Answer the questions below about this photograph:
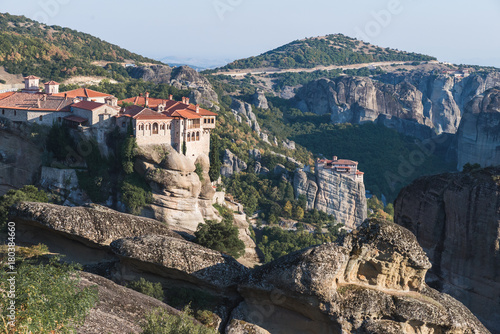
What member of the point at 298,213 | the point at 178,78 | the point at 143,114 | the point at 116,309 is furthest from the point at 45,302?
the point at 178,78

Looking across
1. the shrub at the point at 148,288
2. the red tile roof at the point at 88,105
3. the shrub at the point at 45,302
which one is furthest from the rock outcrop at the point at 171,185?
the shrub at the point at 45,302

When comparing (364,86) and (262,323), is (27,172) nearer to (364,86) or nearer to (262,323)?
(262,323)

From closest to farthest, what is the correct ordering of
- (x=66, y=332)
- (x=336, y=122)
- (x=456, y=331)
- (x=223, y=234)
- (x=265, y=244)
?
(x=66, y=332) < (x=456, y=331) < (x=223, y=234) < (x=265, y=244) < (x=336, y=122)

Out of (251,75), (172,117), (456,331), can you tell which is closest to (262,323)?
(456,331)

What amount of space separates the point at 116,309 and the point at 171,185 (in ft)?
88.1

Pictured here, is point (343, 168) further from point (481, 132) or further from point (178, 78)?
point (178, 78)

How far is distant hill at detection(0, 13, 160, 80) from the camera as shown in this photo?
7481 centimetres

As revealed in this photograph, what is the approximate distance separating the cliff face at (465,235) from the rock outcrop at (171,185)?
1852 cm

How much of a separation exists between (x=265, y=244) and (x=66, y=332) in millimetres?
48248

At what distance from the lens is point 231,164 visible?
245 feet

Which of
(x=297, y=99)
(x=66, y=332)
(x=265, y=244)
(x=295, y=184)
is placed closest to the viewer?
(x=66, y=332)

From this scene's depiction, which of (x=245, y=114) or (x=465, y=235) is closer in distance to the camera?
(x=465, y=235)

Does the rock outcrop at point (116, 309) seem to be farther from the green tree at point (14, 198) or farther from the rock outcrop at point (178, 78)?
the rock outcrop at point (178, 78)

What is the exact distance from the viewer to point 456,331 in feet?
55.1
